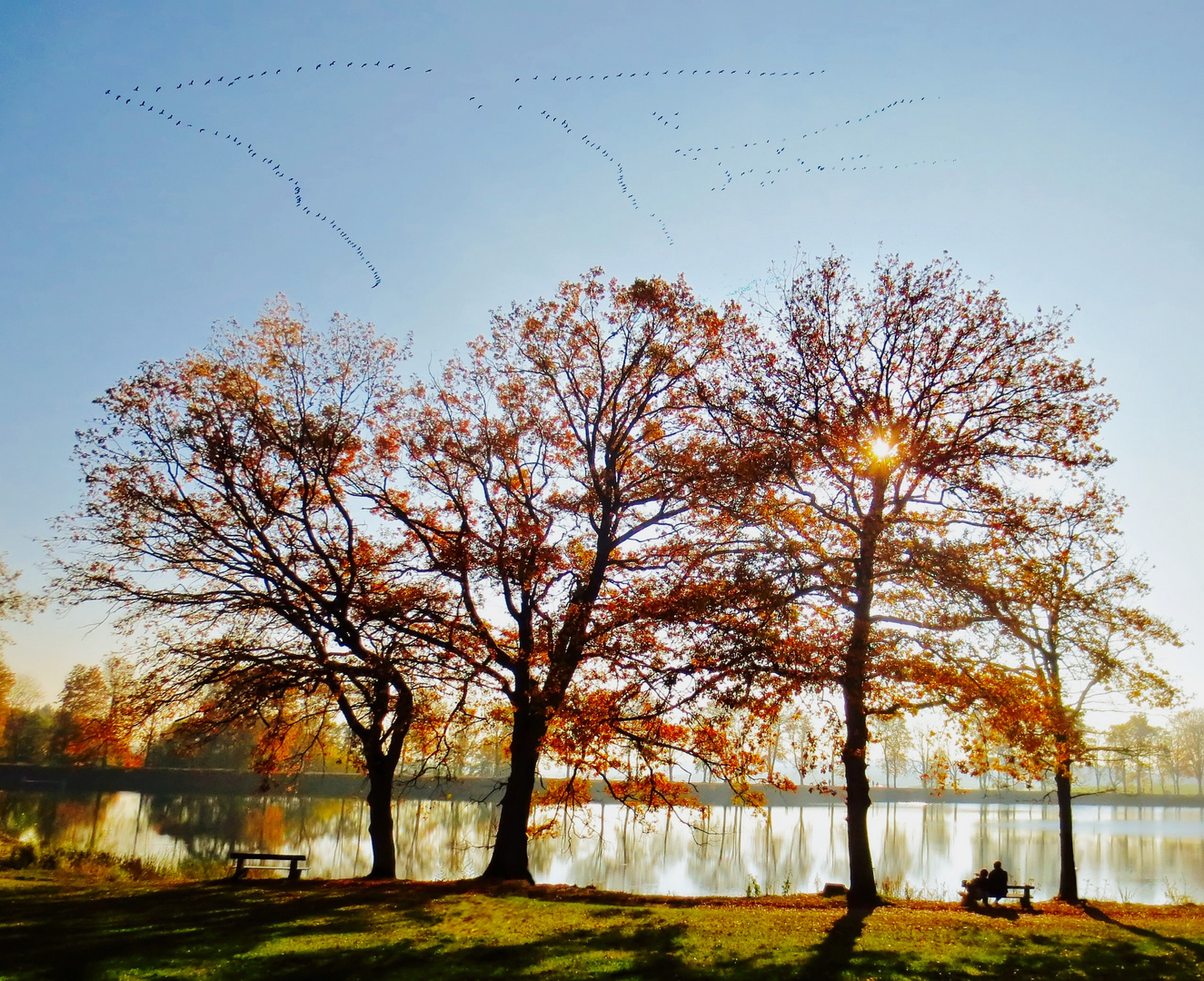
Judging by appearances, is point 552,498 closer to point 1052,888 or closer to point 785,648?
point 785,648

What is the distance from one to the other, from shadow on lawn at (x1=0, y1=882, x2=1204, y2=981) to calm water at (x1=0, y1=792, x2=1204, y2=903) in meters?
7.25

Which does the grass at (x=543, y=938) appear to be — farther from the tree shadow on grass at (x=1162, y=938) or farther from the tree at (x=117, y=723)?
the tree at (x=117, y=723)

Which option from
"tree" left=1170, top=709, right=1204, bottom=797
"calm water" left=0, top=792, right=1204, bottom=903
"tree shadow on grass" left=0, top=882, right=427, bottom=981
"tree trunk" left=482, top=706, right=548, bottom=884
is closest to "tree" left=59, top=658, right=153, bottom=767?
"tree shadow on grass" left=0, top=882, right=427, bottom=981

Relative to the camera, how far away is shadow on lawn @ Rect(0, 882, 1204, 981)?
1022 cm

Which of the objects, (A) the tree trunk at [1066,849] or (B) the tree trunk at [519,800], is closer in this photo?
(B) the tree trunk at [519,800]

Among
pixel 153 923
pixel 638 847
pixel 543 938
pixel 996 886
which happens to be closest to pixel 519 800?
pixel 543 938

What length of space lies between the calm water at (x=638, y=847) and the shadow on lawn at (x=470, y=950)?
7.25 m

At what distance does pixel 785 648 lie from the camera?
15320mm

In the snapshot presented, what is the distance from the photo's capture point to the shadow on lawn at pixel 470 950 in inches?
402

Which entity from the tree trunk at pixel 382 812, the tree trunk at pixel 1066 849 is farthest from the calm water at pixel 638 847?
the tree trunk at pixel 1066 849

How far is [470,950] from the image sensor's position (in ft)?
37.0

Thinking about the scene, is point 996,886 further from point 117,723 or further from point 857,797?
point 117,723

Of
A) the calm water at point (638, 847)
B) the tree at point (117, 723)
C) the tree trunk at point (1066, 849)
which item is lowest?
the calm water at point (638, 847)

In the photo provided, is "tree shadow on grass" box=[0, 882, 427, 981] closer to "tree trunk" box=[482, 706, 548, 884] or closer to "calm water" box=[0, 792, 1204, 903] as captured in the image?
"tree trunk" box=[482, 706, 548, 884]
